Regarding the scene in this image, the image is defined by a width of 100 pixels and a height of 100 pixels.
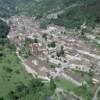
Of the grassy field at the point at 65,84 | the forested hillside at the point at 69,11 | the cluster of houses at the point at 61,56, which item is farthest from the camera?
the forested hillside at the point at 69,11

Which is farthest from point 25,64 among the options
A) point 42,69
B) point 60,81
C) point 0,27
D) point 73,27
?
point 73,27

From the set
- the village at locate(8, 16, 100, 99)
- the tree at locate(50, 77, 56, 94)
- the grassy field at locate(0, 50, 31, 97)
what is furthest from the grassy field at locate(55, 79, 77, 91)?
the grassy field at locate(0, 50, 31, 97)

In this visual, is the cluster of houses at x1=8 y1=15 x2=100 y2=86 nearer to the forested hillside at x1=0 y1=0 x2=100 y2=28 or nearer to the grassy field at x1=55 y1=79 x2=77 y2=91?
the grassy field at x1=55 y1=79 x2=77 y2=91

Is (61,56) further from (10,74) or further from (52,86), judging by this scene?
(52,86)

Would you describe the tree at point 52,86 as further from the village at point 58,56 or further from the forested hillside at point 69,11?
the forested hillside at point 69,11

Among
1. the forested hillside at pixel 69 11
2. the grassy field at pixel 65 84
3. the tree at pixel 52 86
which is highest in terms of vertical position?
the forested hillside at pixel 69 11

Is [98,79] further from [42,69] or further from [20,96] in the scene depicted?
[20,96]

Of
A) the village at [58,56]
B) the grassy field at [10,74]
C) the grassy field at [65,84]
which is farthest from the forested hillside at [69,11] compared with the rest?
the grassy field at [65,84]

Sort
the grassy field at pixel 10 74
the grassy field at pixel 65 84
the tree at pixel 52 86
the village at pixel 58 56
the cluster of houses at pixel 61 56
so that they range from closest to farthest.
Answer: the tree at pixel 52 86
the grassy field at pixel 65 84
the grassy field at pixel 10 74
the village at pixel 58 56
the cluster of houses at pixel 61 56
